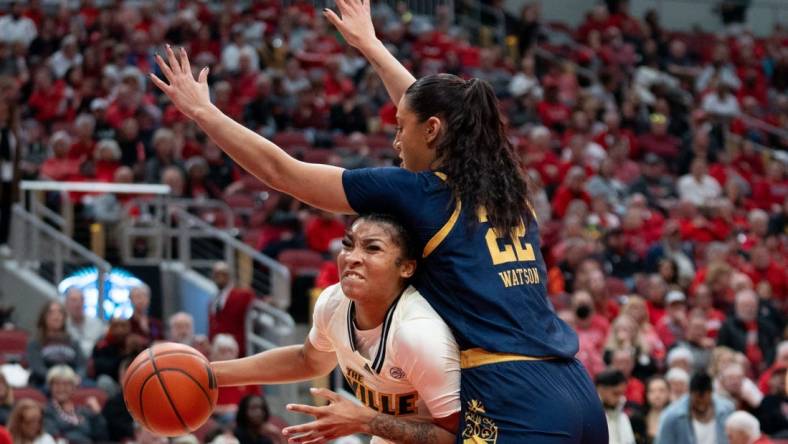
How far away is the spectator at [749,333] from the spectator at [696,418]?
2787mm

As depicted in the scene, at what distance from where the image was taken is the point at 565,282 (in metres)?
13.1

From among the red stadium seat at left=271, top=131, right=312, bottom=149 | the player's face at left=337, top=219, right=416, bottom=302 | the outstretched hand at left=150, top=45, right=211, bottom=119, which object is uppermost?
the outstretched hand at left=150, top=45, right=211, bottom=119

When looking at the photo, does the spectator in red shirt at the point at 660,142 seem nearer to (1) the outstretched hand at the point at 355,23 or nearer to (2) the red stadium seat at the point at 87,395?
(2) the red stadium seat at the point at 87,395

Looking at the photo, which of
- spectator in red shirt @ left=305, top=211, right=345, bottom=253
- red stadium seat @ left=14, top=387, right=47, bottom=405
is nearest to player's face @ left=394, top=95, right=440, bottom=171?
red stadium seat @ left=14, top=387, right=47, bottom=405

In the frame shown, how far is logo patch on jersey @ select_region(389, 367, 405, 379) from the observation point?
4445 millimetres

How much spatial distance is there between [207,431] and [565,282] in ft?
15.4

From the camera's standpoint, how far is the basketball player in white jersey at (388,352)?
14.4 ft

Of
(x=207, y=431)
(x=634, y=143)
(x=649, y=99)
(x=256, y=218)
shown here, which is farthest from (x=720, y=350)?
(x=649, y=99)

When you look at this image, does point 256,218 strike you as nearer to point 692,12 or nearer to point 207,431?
point 207,431

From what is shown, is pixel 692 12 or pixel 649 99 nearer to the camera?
pixel 649 99

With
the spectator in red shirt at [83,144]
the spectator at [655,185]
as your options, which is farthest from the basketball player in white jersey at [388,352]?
the spectator at [655,185]

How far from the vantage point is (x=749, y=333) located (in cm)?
1245

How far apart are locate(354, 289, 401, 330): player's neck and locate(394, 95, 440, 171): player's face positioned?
442 millimetres

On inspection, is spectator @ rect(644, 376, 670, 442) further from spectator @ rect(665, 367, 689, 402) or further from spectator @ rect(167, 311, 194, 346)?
spectator @ rect(167, 311, 194, 346)
